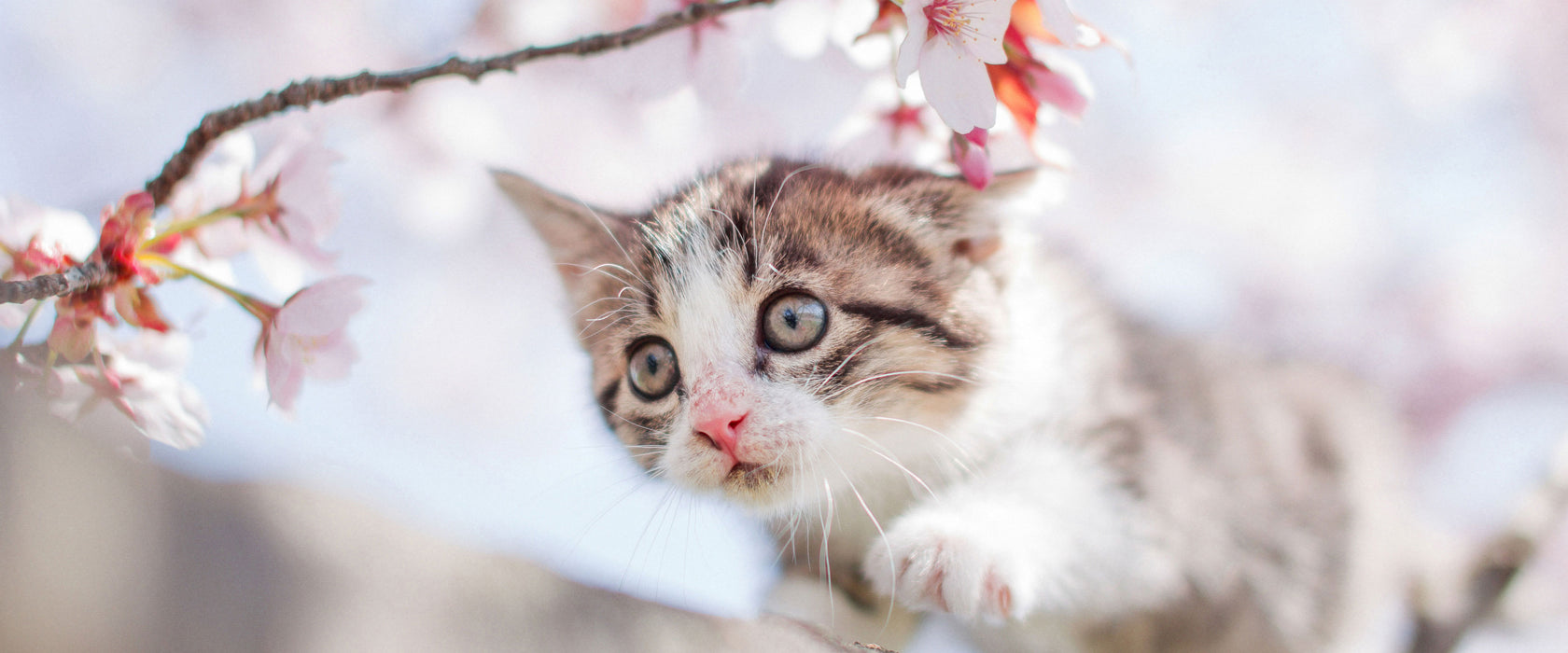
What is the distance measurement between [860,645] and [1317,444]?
2.45 feet

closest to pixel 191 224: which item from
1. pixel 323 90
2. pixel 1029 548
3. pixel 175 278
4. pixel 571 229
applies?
pixel 175 278

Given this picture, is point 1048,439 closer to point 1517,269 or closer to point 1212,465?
point 1212,465

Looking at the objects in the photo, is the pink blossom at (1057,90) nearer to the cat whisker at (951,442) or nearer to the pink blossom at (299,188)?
the cat whisker at (951,442)

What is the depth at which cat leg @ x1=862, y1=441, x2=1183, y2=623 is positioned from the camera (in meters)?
0.55

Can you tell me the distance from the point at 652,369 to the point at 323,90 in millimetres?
303

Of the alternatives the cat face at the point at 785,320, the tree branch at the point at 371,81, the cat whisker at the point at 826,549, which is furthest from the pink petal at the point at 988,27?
the cat whisker at the point at 826,549

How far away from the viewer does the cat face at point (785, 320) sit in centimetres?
56

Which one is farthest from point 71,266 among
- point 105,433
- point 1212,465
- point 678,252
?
point 1212,465

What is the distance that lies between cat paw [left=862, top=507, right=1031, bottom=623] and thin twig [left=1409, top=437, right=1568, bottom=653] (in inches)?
27.7

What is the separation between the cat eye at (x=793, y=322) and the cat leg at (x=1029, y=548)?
160 millimetres

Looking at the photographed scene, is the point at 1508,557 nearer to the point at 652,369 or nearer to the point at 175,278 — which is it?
the point at 652,369

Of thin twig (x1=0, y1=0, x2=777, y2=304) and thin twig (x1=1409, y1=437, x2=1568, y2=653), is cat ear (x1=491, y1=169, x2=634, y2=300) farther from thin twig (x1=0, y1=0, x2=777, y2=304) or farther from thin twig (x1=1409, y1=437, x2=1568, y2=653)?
thin twig (x1=1409, y1=437, x2=1568, y2=653)

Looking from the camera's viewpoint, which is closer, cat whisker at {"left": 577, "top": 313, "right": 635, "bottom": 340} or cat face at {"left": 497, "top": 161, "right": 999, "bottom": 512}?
cat face at {"left": 497, "top": 161, "right": 999, "bottom": 512}

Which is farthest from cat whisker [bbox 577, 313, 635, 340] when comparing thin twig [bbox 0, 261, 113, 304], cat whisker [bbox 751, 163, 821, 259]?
thin twig [bbox 0, 261, 113, 304]
